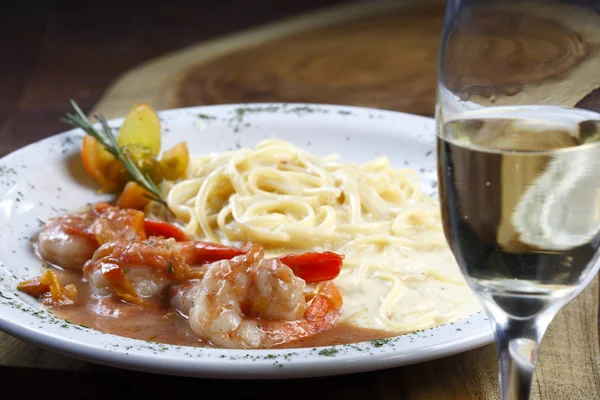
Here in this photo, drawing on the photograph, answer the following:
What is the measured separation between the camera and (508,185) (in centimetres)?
165

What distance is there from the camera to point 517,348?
6.24ft

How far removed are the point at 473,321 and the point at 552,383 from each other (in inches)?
13.7

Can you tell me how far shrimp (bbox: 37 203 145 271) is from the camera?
338cm

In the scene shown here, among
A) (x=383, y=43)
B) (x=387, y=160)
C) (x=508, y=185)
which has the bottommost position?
(x=383, y=43)

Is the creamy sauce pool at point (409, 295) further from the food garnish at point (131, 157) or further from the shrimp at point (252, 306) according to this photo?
the food garnish at point (131, 157)

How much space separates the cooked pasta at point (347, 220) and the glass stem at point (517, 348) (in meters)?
1.01

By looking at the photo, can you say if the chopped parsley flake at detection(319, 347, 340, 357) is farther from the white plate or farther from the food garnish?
the food garnish

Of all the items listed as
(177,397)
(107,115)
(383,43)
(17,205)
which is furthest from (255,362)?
(383,43)

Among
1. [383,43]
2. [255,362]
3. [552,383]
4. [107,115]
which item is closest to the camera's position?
[255,362]

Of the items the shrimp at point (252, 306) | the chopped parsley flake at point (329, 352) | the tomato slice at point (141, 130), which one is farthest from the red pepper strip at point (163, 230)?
the chopped parsley flake at point (329, 352)

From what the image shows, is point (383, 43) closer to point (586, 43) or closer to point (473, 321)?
point (473, 321)

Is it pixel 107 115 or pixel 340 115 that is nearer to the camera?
pixel 340 115

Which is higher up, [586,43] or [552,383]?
[586,43]

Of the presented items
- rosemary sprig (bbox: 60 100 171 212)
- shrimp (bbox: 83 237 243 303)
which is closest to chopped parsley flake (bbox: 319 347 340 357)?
shrimp (bbox: 83 237 243 303)
